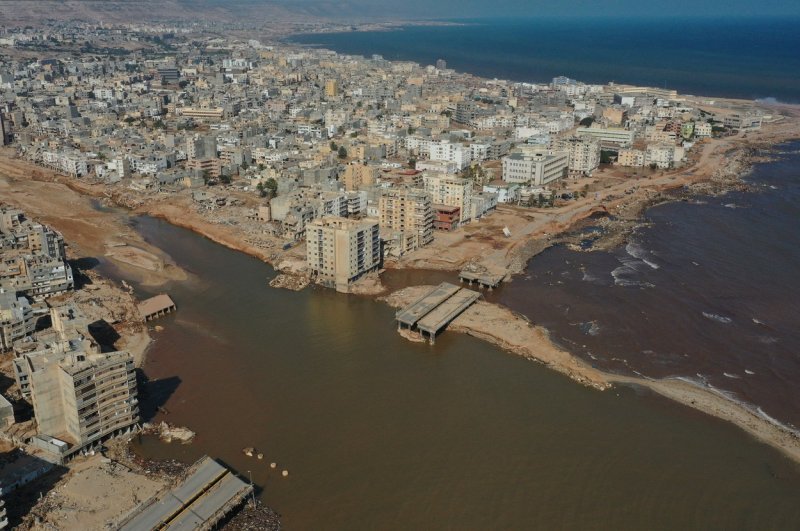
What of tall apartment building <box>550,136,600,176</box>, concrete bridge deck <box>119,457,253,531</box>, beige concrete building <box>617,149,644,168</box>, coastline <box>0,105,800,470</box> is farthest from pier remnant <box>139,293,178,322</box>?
beige concrete building <box>617,149,644,168</box>

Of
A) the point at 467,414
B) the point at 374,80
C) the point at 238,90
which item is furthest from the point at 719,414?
the point at 374,80

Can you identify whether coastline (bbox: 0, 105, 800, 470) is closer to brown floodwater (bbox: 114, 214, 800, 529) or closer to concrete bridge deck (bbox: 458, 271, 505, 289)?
brown floodwater (bbox: 114, 214, 800, 529)

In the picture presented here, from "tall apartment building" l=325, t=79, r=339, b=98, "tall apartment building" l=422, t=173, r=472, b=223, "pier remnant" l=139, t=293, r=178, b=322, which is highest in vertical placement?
"tall apartment building" l=325, t=79, r=339, b=98

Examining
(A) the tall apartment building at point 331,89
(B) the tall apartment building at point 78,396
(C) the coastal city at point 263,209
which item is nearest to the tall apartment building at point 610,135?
(C) the coastal city at point 263,209

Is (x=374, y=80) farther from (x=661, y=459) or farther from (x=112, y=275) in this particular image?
(x=661, y=459)

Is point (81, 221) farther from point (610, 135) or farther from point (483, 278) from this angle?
point (610, 135)

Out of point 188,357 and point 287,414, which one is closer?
point 287,414
